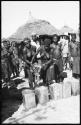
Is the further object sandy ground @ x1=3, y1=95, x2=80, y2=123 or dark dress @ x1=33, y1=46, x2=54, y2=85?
dark dress @ x1=33, y1=46, x2=54, y2=85

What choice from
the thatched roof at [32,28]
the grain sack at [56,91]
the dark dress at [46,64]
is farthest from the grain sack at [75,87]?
the thatched roof at [32,28]

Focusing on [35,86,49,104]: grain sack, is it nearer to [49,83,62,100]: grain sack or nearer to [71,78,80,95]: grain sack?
[49,83,62,100]: grain sack

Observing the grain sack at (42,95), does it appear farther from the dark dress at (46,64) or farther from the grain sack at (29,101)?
the dark dress at (46,64)

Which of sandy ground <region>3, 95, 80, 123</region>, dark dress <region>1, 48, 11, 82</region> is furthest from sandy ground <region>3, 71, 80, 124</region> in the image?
dark dress <region>1, 48, 11, 82</region>

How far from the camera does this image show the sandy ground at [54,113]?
18.6 feet

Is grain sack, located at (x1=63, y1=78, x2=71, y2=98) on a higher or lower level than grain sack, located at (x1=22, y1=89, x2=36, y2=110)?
higher

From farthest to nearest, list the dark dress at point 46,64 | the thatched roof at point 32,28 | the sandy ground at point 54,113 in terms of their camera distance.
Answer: the thatched roof at point 32,28, the dark dress at point 46,64, the sandy ground at point 54,113

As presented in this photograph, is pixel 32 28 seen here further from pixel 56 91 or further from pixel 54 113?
pixel 54 113

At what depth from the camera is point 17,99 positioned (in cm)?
845

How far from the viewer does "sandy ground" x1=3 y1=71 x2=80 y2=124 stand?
566 centimetres

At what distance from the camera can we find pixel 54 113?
6.12m

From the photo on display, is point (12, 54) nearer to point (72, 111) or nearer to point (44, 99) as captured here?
point (44, 99)

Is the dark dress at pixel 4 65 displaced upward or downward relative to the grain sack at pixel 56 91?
upward

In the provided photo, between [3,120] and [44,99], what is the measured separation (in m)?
1.52
